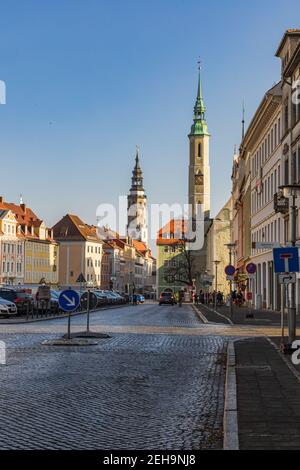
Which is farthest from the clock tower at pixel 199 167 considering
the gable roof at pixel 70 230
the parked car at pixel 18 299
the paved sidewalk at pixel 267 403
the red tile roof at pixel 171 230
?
the paved sidewalk at pixel 267 403

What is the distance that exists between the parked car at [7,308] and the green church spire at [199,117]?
116335mm

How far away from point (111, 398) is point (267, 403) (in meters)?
2.40

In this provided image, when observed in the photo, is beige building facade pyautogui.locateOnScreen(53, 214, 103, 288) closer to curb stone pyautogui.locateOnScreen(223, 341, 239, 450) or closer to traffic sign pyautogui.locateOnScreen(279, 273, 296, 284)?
traffic sign pyautogui.locateOnScreen(279, 273, 296, 284)

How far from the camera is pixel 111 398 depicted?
12.2m

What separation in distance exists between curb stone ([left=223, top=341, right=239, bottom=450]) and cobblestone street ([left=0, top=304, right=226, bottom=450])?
0.13 metres

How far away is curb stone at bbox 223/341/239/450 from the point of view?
27.4 feet

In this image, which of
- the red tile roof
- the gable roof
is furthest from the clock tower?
the red tile roof

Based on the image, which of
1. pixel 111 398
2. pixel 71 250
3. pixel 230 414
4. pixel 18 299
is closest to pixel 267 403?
pixel 230 414

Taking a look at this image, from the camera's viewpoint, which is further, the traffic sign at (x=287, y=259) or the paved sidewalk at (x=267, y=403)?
the traffic sign at (x=287, y=259)

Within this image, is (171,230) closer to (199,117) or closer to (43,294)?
(199,117)

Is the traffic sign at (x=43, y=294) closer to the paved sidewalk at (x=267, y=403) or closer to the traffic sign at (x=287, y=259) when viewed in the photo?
the paved sidewalk at (x=267, y=403)

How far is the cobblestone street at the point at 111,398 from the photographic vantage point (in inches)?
355
